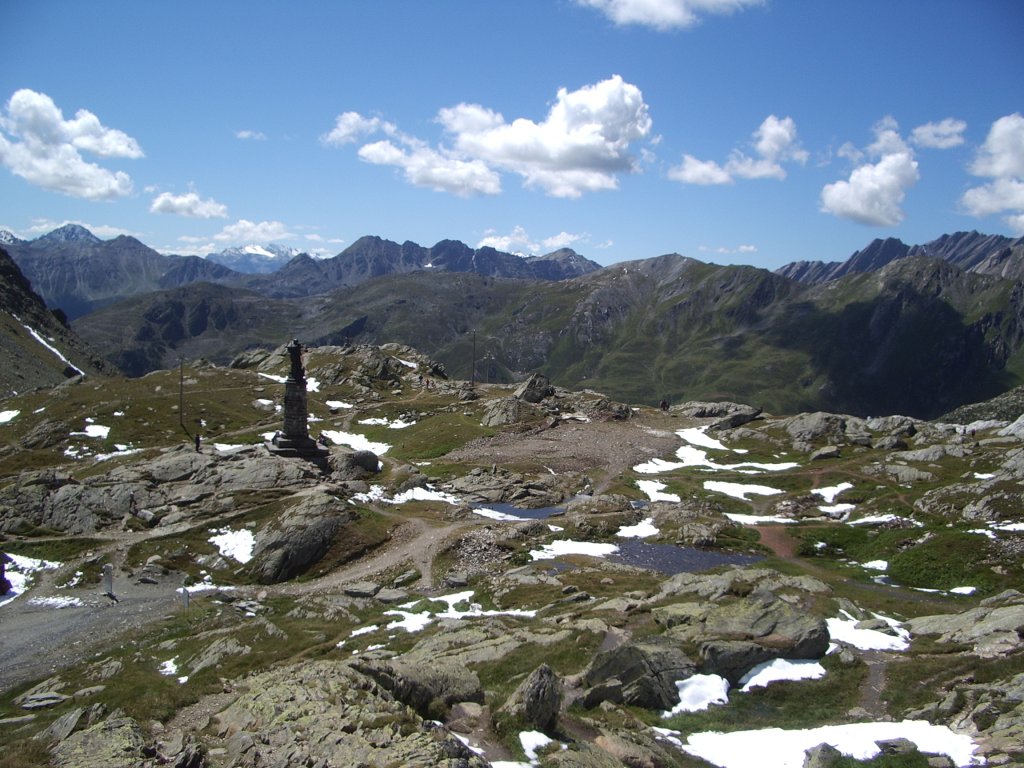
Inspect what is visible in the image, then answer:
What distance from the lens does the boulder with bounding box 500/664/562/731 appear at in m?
19.4

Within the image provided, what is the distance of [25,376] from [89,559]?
153226 millimetres

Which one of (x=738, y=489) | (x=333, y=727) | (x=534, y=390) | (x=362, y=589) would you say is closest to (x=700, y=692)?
(x=333, y=727)

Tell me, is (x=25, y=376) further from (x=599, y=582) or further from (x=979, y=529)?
(x=979, y=529)

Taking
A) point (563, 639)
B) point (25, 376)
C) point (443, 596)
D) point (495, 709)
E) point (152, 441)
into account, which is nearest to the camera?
point (495, 709)

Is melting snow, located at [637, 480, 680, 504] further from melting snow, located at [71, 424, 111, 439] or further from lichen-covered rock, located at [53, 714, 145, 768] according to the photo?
melting snow, located at [71, 424, 111, 439]

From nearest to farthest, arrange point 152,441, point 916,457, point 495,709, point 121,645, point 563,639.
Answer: point 495,709 < point 563,639 < point 121,645 < point 916,457 < point 152,441

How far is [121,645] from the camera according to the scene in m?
35.3

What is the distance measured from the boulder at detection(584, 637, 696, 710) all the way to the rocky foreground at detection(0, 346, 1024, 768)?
136mm

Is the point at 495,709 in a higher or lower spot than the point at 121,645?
higher

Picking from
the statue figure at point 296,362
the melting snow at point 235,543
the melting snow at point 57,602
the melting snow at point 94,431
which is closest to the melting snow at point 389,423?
the statue figure at point 296,362

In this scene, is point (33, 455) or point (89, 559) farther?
point (33, 455)

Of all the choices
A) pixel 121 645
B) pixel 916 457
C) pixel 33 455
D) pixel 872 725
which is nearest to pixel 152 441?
pixel 33 455

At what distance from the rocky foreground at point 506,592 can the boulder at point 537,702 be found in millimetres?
102

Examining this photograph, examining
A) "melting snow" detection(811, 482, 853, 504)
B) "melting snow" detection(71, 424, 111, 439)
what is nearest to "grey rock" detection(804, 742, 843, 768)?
"melting snow" detection(811, 482, 853, 504)
